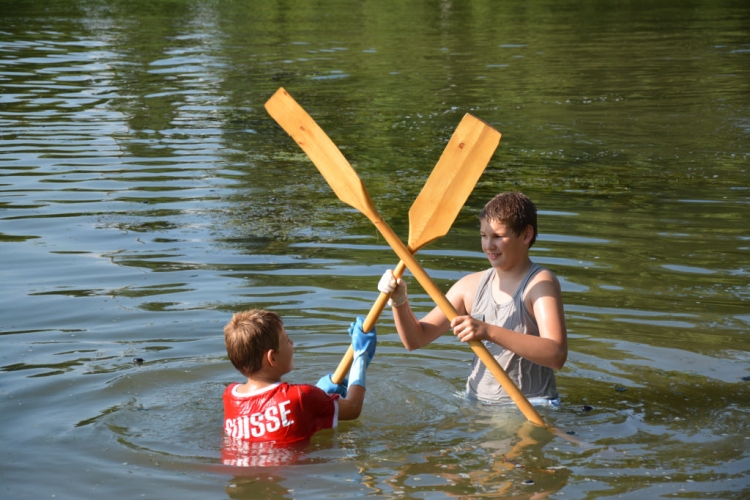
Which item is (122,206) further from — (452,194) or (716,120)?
(716,120)

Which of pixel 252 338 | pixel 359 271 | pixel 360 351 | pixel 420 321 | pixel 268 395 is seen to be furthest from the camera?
pixel 359 271

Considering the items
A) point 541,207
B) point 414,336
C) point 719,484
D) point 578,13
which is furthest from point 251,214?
point 578,13

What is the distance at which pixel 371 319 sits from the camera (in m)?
4.87

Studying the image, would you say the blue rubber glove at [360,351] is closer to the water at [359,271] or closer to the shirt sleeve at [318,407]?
the shirt sleeve at [318,407]

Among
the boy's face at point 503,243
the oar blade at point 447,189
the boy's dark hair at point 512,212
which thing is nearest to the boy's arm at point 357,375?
the oar blade at point 447,189

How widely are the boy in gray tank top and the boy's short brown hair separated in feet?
1.90

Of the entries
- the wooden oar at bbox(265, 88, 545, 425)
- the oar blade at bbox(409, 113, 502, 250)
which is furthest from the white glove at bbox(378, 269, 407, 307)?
the oar blade at bbox(409, 113, 502, 250)

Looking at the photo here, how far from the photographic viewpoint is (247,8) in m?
29.6

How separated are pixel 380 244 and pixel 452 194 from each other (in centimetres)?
325

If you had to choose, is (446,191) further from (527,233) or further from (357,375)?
(357,375)

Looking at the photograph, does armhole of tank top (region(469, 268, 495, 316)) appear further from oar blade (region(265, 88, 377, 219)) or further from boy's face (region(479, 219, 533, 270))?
oar blade (region(265, 88, 377, 219))

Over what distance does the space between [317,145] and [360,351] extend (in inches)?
40.7

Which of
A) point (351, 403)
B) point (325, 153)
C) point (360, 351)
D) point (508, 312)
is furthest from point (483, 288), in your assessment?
point (325, 153)

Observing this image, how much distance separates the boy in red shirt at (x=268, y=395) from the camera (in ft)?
14.6
